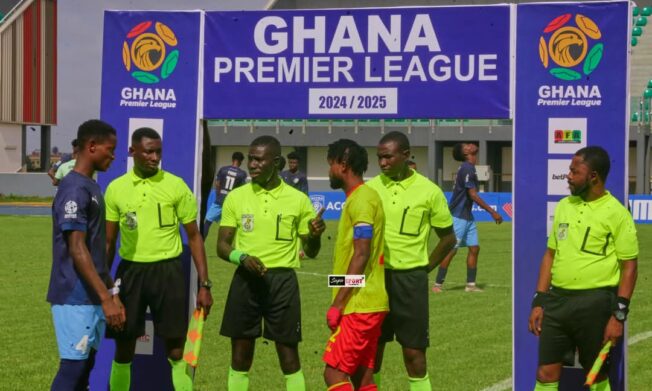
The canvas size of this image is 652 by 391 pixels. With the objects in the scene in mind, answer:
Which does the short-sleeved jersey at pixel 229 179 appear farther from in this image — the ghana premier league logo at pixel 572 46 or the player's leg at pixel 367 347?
the player's leg at pixel 367 347

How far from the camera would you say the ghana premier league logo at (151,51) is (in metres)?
9.47

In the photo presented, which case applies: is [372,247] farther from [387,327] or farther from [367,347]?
[387,327]

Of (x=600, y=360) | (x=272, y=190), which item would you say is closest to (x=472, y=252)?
(x=272, y=190)

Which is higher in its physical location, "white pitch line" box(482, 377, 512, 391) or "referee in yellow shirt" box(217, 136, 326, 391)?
"referee in yellow shirt" box(217, 136, 326, 391)

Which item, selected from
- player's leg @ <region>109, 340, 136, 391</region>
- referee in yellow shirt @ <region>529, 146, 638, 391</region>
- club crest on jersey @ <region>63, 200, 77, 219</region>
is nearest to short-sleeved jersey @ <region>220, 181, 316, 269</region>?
player's leg @ <region>109, 340, 136, 391</region>

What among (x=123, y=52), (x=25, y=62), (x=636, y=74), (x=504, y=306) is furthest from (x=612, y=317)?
(x=25, y=62)

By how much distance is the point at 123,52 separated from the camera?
9539mm

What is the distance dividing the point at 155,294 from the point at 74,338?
1489mm

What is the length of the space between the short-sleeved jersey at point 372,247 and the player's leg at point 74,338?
5.27 ft

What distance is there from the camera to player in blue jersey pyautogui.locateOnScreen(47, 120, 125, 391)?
6.93 metres

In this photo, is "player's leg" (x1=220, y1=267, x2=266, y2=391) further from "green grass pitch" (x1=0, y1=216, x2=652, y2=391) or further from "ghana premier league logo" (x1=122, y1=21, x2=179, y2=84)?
"ghana premier league logo" (x1=122, y1=21, x2=179, y2=84)

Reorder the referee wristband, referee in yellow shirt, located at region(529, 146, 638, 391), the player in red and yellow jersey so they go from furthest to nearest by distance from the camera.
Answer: the referee wristband → referee in yellow shirt, located at region(529, 146, 638, 391) → the player in red and yellow jersey

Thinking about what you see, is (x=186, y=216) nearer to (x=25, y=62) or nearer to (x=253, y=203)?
(x=253, y=203)

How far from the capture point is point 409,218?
841 centimetres
